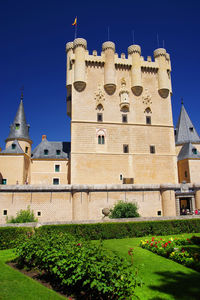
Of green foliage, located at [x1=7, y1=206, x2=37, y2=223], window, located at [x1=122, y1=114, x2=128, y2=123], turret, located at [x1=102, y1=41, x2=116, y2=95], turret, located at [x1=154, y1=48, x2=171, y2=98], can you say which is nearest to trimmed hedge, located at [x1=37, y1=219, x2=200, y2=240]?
green foliage, located at [x1=7, y1=206, x2=37, y2=223]

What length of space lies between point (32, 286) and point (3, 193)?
678 inches

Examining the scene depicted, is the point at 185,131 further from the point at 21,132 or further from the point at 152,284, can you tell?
the point at 152,284

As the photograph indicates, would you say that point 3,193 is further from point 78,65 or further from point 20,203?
point 78,65

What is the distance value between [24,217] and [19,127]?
15.4m

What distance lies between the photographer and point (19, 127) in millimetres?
33781

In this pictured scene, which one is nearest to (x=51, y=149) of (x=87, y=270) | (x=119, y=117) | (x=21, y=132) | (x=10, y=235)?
(x=21, y=132)

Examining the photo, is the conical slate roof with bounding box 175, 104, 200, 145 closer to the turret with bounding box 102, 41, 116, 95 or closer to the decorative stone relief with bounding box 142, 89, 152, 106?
the decorative stone relief with bounding box 142, 89, 152, 106

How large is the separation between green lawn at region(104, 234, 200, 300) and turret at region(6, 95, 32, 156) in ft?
79.7

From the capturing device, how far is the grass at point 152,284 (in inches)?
283

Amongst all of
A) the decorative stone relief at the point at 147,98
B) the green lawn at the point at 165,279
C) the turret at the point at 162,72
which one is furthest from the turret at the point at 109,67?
the green lawn at the point at 165,279

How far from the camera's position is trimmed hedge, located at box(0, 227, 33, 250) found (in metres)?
14.4

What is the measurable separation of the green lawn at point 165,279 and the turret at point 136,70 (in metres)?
24.7

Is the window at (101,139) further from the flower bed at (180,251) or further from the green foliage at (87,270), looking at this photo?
the green foliage at (87,270)

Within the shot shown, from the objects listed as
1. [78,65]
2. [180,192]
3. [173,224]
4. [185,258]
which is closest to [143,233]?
[173,224]
